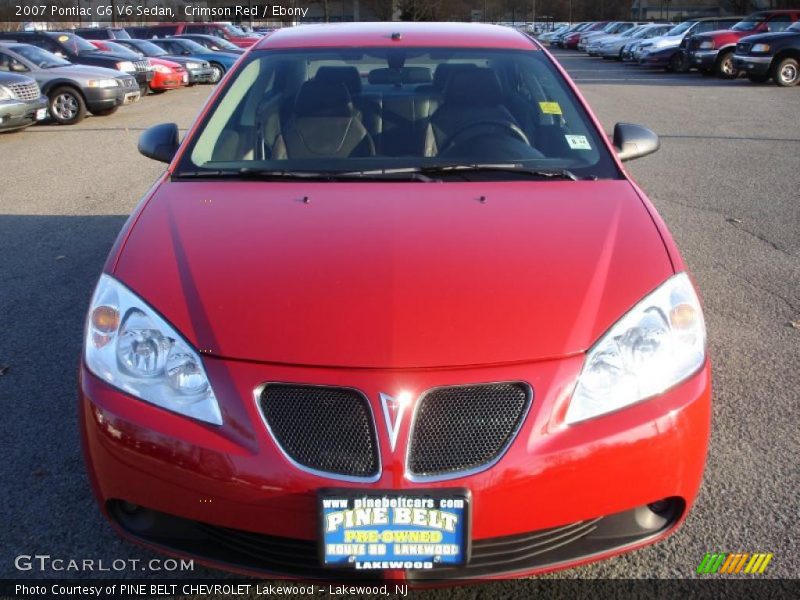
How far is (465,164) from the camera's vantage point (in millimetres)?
3314

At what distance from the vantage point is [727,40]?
2223 cm

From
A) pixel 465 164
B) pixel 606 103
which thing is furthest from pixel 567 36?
pixel 465 164

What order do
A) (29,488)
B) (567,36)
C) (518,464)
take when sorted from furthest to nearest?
(567,36)
(29,488)
(518,464)

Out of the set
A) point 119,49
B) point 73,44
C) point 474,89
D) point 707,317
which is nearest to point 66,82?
point 73,44

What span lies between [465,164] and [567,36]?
47.9m

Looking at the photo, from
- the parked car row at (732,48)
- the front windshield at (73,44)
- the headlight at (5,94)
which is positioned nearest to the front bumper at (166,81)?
the front windshield at (73,44)

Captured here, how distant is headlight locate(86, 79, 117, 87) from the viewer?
14.6 meters

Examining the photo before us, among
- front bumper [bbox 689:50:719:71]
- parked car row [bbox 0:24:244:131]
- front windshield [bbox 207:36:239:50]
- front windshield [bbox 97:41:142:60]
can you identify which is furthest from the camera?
front windshield [bbox 207:36:239:50]

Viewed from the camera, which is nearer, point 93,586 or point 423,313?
point 423,313

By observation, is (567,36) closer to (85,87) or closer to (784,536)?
(85,87)

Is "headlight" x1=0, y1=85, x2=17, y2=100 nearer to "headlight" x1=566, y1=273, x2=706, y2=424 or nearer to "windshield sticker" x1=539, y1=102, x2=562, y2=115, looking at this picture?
"windshield sticker" x1=539, y1=102, x2=562, y2=115

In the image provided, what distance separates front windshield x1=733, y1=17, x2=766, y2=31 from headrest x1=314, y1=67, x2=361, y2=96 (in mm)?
22157

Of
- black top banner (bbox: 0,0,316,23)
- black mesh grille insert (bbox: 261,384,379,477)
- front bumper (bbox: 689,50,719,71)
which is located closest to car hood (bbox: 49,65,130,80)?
black mesh grille insert (bbox: 261,384,379,477)

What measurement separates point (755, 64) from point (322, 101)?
1856cm
